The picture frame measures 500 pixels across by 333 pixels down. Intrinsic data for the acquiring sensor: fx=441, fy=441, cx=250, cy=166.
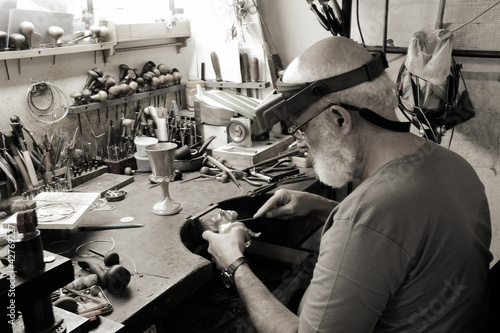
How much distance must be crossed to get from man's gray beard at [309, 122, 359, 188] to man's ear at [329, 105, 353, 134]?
4 centimetres

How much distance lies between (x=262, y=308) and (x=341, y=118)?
25.8 inches

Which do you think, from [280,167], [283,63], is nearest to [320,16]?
[283,63]

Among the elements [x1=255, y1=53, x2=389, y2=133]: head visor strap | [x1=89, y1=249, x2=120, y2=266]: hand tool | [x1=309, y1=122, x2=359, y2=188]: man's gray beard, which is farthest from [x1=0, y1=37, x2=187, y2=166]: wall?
[x1=309, y1=122, x2=359, y2=188]: man's gray beard

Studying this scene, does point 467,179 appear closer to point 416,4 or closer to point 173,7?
point 416,4

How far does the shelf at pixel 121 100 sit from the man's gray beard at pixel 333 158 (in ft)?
5.45

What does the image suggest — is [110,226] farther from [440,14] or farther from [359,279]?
[440,14]

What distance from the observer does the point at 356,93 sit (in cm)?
134

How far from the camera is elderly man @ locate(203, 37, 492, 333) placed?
1098 millimetres

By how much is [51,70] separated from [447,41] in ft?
7.20

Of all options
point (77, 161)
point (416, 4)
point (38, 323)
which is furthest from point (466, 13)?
point (38, 323)

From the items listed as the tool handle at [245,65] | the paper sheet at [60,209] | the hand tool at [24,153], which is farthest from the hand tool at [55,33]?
the tool handle at [245,65]

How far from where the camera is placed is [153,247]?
1842 millimetres

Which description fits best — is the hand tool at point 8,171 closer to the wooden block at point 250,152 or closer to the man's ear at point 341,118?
the wooden block at point 250,152

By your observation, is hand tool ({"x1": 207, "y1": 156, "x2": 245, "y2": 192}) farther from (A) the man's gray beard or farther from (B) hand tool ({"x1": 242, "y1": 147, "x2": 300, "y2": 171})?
(A) the man's gray beard
